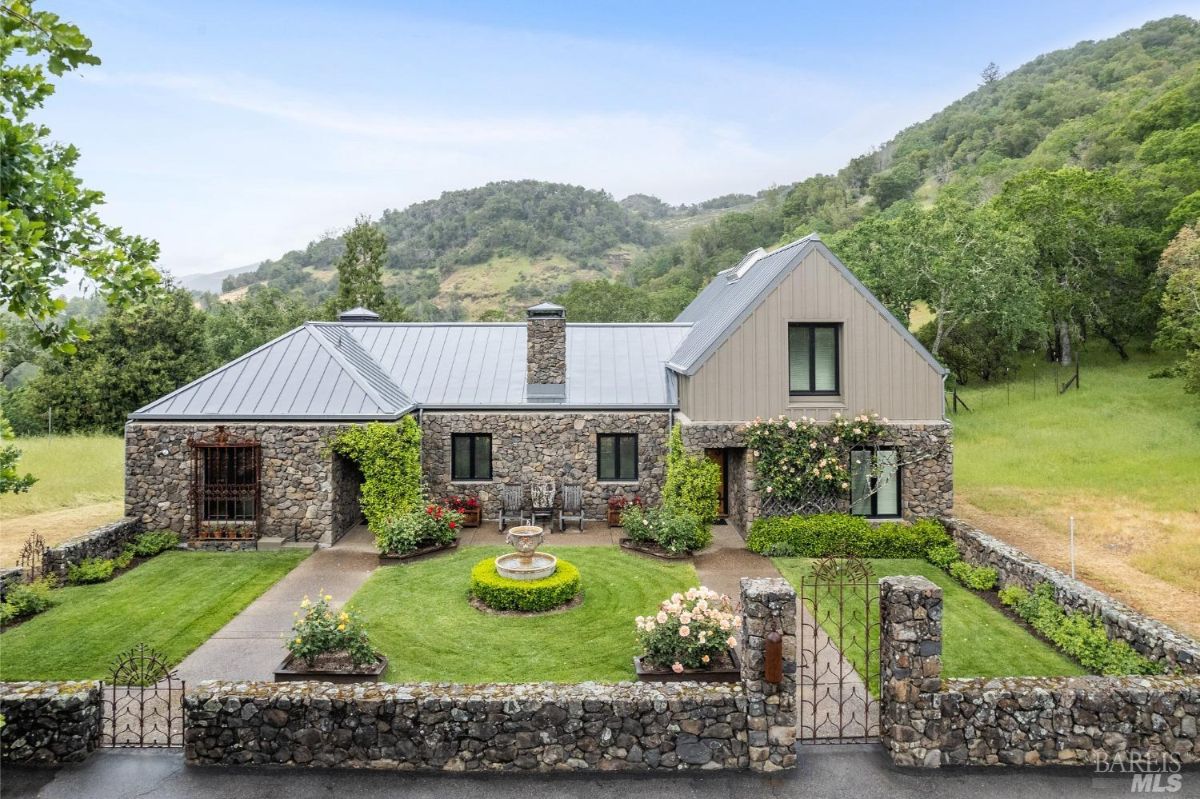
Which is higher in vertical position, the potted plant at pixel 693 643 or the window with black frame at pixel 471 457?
the window with black frame at pixel 471 457

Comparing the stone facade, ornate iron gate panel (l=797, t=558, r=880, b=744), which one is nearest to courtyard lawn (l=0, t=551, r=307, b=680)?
the stone facade

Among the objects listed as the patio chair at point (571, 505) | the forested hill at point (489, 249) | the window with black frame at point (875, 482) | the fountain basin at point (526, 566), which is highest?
the forested hill at point (489, 249)

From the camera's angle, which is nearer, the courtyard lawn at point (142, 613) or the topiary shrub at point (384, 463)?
the courtyard lawn at point (142, 613)

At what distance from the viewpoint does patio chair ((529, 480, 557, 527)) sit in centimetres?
1764

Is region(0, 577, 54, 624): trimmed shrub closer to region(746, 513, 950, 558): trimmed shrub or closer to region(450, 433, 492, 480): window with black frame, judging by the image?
region(450, 433, 492, 480): window with black frame

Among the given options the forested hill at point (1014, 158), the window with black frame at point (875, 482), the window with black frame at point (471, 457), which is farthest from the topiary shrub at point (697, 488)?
the forested hill at point (1014, 158)

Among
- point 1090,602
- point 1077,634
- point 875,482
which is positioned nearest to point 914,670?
point 1077,634

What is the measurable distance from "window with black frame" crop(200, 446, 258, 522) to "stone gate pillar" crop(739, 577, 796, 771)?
41.7ft

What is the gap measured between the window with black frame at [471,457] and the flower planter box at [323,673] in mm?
9045

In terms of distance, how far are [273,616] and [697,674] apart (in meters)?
7.47

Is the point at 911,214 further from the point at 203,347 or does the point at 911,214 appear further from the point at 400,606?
the point at 203,347

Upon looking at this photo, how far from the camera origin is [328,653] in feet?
31.5

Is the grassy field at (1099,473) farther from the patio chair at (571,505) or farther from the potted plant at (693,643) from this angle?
the patio chair at (571,505)

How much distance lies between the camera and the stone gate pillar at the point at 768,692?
24.0 feet
